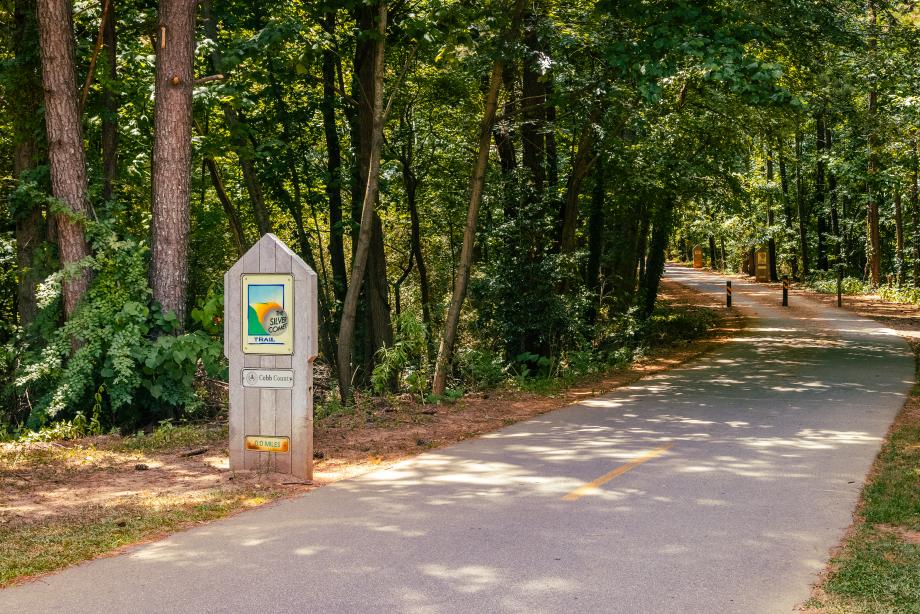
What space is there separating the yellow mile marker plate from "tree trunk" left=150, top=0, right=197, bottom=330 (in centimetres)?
379

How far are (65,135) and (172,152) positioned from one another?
1.52 meters

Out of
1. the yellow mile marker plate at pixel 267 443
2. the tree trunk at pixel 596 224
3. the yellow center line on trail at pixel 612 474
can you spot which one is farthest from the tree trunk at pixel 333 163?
the yellow center line on trail at pixel 612 474

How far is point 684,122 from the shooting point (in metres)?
21.2

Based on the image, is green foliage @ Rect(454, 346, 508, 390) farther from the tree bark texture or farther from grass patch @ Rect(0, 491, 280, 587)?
grass patch @ Rect(0, 491, 280, 587)

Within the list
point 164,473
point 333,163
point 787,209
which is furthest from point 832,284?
point 164,473

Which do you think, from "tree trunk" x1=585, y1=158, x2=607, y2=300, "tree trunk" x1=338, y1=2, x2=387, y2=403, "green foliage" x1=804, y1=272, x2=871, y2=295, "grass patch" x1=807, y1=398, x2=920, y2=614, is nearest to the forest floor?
"tree trunk" x1=338, y1=2, x2=387, y2=403

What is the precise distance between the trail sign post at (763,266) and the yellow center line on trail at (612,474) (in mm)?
46262

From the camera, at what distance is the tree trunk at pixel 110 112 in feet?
46.3

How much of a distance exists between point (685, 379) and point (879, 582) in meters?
11.0

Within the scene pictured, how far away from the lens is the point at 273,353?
8508 mm

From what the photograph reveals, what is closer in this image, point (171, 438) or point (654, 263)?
point (171, 438)

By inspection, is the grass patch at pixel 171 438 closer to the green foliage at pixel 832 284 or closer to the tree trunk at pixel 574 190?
the tree trunk at pixel 574 190

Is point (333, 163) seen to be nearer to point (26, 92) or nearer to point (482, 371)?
point (482, 371)

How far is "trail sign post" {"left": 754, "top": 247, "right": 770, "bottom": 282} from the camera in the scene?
5312 centimetres
